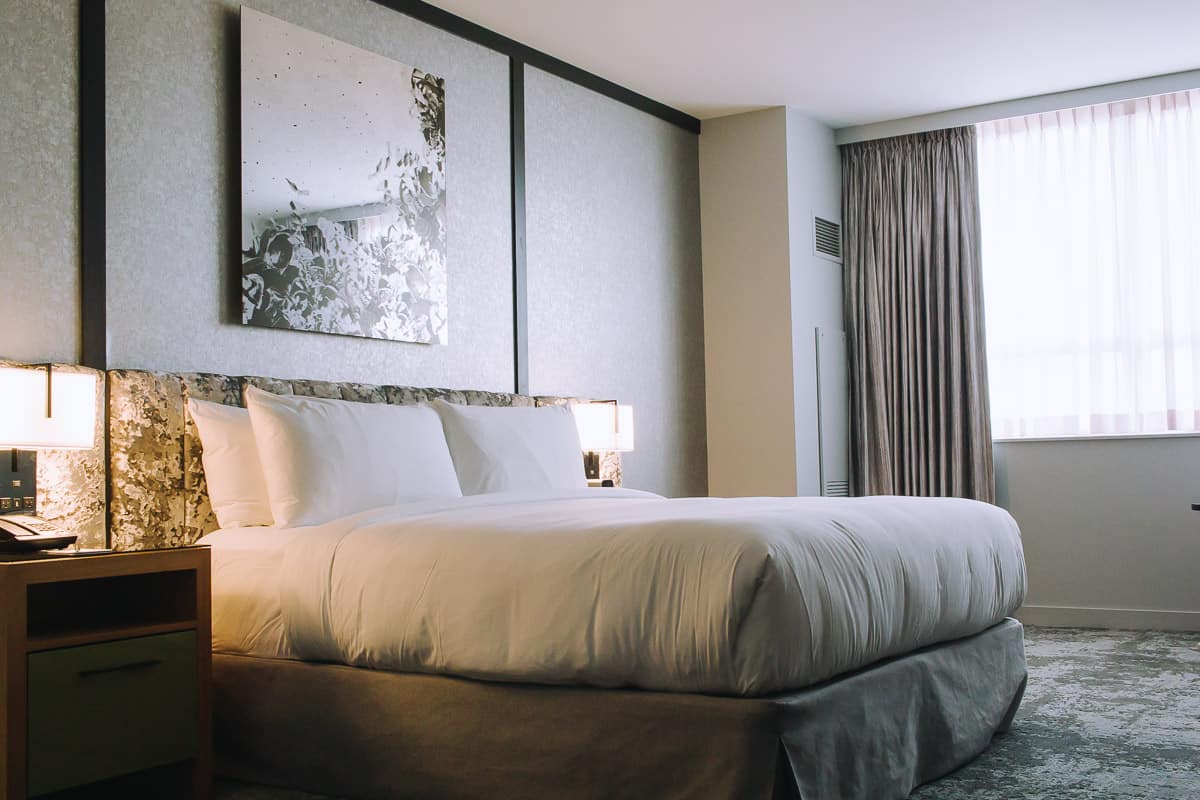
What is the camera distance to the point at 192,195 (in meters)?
3.72

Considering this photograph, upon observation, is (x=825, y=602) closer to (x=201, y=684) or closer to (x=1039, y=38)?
(x=201, y=684)

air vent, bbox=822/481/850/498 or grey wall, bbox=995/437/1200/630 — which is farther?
air vent, bbox=822/481/850/498

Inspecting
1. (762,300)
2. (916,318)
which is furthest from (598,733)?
(916,318)

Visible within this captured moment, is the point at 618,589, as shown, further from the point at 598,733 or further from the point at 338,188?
the point at 338,188

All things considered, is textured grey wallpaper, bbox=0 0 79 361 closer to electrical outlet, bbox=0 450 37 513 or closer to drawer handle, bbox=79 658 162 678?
electrical outlet, bbox=0 450 37 513

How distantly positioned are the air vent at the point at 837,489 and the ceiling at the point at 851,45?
209cm

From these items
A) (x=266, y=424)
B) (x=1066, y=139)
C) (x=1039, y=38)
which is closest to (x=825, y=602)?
(x=266, y=424)

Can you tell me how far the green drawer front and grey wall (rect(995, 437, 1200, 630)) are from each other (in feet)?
15.2

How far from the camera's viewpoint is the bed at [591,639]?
2.25 metres

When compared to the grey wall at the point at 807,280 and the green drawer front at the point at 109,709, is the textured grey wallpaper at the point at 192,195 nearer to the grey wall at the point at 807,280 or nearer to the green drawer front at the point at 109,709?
the green drawer front at the point at 109,709

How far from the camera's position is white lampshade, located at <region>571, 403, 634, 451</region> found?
16.8 ft

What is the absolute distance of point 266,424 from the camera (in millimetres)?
3365

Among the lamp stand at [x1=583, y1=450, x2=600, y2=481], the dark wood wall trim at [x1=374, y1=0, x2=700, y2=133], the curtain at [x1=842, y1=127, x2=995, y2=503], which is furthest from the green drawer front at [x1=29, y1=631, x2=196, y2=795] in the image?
the curtain at [x1=842, y1=127, x2=995, y2=503]

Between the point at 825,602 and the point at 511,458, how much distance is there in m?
1.88
